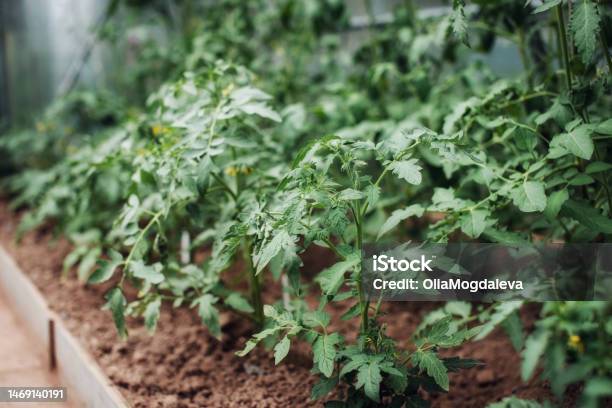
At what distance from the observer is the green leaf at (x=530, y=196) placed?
1521mm

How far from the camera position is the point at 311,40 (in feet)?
10.3

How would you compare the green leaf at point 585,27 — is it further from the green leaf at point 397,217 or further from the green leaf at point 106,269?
the green leaf at point 106,269

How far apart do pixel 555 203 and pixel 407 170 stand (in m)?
0.40

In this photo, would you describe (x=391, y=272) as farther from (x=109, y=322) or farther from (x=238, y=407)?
(x=109, y=322)

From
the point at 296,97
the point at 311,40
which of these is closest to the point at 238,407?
the point at 296,97

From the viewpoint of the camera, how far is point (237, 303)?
78.8 inches

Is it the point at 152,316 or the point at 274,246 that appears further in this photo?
the point at 152,316

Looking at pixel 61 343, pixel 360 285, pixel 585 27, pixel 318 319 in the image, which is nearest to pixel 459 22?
pixel 585 27

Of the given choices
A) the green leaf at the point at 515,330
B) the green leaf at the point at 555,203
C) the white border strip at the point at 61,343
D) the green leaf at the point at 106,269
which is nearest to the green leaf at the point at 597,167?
the green leaf at the point at 555,203

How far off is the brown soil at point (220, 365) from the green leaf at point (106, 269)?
372mm

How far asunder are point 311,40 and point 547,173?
5.54ft

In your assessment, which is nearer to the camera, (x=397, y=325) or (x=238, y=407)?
(x=238, y=407)

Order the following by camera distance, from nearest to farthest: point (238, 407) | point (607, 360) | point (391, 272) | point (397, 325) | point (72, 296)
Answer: point (607, 360), point (391, 272), point (238, 407), point (397, 325), point (72, 296)

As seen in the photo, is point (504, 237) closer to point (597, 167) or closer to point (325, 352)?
point (597, 167)
